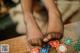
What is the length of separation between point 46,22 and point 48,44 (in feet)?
0.68

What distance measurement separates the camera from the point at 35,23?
1.09m

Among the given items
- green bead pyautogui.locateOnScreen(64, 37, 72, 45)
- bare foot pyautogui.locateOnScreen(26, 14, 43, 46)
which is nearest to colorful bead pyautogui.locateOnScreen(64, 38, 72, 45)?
green bead pyautogui.locateOnScreen(64, 37, 72, 45)

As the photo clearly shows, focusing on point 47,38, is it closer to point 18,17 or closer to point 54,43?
point 54,43

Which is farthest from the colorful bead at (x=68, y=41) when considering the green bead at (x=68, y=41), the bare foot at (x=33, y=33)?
the bare foot at (x=33, y=33)

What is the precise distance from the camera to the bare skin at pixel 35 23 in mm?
1038

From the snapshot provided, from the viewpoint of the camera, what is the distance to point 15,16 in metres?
1.23

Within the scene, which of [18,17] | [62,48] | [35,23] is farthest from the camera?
[18,17]

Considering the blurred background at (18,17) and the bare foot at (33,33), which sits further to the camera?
the blurred background at (18,17)

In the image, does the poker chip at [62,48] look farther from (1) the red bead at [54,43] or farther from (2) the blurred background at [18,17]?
(2) the blurred background at [18,17]

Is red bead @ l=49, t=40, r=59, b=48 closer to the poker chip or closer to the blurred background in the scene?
the poker chip

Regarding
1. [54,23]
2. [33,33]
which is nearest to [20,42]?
[33,33]

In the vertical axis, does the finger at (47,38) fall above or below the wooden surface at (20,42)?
above

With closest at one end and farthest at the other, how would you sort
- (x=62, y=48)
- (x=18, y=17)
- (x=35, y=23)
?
(x=62, y=48)
(x=35, y=23)
(x=18, y=17)

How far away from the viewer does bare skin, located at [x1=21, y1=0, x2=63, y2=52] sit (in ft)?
3.41
